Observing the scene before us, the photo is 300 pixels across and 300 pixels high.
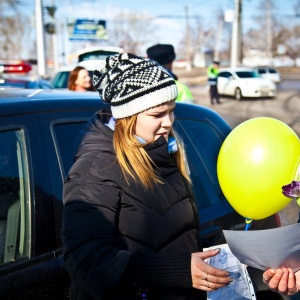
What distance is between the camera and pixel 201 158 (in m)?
2.38

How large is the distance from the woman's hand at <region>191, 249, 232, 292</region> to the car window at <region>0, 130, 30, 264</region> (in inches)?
29.7

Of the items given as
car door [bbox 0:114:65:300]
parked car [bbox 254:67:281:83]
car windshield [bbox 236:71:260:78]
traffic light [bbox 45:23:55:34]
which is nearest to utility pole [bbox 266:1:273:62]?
parked car [bbox 254:67:281:83]

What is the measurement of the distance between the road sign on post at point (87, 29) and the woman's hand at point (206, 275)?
24.7m

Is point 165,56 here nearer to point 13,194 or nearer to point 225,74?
point 13,194

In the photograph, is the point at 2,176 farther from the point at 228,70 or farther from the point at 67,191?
the point at 228,70

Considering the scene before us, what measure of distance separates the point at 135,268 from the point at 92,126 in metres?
0.52

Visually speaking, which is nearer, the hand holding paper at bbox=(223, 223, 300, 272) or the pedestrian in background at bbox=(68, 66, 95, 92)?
the hand holding paper at bbox=(223, 223, 300, 272)

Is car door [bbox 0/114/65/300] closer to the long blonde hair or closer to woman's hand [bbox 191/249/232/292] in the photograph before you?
the long blonde hair

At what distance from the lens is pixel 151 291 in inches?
55.9

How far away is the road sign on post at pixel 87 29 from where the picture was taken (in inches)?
982

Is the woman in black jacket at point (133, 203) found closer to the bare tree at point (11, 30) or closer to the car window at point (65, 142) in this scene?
the car window at point (65, 142)

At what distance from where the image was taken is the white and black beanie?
4.77ft

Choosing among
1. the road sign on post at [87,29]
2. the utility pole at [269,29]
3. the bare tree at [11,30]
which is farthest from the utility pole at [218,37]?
the road sign on post at [87,29]

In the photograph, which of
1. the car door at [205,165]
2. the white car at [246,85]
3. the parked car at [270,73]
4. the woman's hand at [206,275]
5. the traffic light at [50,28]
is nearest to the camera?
the woman's hand at [206,275]
